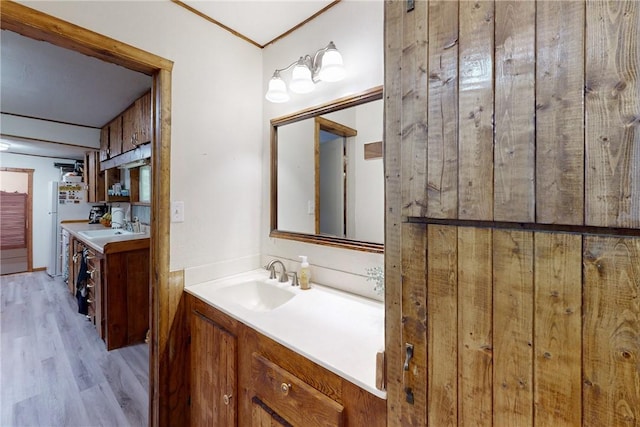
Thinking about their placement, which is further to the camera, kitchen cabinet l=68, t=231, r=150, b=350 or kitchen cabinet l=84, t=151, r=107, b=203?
kitchen cabinet l=84, t=151, r=107, b=203

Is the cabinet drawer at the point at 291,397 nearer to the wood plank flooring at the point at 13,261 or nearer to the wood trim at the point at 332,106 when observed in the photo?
the wood trim at the point at 332,106

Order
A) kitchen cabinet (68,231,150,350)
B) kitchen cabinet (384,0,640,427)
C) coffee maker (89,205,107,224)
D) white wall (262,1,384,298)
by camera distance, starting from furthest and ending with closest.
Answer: coffee maker (89,205,107,224) < kitchen cabinet (68,231,150,350) < white wall (262,1,384,298) < kitchen cabinet (384,0,640,427)

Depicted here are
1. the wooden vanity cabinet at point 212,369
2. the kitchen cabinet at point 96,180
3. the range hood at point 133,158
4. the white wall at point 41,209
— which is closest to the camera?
the wooden vanity cabinet at point 212,369

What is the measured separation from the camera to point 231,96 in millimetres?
1796

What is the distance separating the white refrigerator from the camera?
15.8 feet


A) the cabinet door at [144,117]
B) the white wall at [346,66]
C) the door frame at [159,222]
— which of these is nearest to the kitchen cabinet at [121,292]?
the cabinet door at [144,117]

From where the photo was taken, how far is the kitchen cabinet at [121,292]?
251cm

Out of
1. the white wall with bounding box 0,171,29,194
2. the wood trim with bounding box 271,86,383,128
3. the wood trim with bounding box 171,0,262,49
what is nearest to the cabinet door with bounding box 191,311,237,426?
the wood trim with bounding box 271,86,383,128

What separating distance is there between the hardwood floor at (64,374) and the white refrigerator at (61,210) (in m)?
1.84

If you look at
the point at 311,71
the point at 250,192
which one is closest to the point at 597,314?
the point at 311,71

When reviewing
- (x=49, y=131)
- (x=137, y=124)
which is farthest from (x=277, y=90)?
(x=49, y=131)

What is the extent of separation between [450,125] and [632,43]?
1.03ft

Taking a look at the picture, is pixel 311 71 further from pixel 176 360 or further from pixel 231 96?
pixel 176 360

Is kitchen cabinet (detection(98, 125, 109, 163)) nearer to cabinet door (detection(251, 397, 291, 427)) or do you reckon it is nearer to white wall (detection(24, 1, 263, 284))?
white wall (detection(24, 1, 263, 284))
